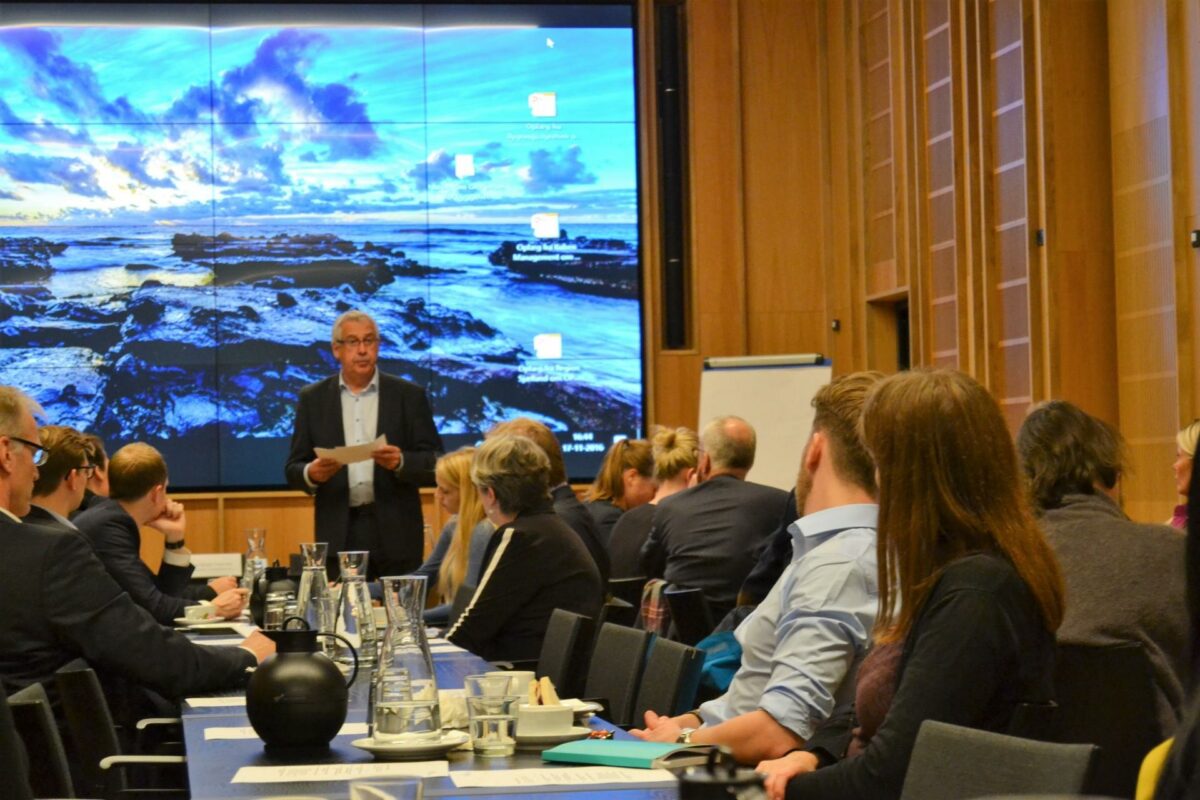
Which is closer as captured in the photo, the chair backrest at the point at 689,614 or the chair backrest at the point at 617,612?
the chair backrest at the point at 617,612

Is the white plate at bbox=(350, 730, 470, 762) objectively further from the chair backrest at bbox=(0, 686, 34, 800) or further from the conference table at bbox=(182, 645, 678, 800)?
the chair backrest at bbox=(0, 686, 34, 800)

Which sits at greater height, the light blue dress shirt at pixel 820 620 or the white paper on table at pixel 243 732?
the light blue dress shirt at pixel 820 620

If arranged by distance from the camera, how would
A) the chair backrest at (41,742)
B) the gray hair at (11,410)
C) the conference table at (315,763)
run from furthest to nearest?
the gray hair at (11,410)
the chair backrest at (41,742)
the conference table at (315,763)

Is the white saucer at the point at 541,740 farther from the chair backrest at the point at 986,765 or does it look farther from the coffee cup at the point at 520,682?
the chair backrest at the point at 986,765

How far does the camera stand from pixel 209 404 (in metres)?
10.9

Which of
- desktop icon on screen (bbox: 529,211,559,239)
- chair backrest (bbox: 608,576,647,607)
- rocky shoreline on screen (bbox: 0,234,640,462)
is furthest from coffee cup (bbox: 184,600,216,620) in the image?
desktop icon on screen (bbox: 529,211,559,239)

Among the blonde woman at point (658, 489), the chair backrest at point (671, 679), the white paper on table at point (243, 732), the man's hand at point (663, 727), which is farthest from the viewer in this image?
the blonde woman at point (658, 489)

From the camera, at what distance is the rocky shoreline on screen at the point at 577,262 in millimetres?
11242

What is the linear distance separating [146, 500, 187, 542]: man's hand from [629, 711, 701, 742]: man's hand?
3441mm

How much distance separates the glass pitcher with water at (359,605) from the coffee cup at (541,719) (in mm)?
1183

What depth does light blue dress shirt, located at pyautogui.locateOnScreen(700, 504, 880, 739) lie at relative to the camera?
275cm

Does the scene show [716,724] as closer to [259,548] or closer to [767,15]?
[259,548]

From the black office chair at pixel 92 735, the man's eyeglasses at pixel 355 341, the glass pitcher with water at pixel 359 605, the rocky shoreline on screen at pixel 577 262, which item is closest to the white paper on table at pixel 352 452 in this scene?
the man's eyeglasses at pixel 355 341

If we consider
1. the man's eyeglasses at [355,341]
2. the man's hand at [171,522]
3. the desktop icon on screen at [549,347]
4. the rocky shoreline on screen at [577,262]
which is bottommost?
→ the man's hand at [171,522]
